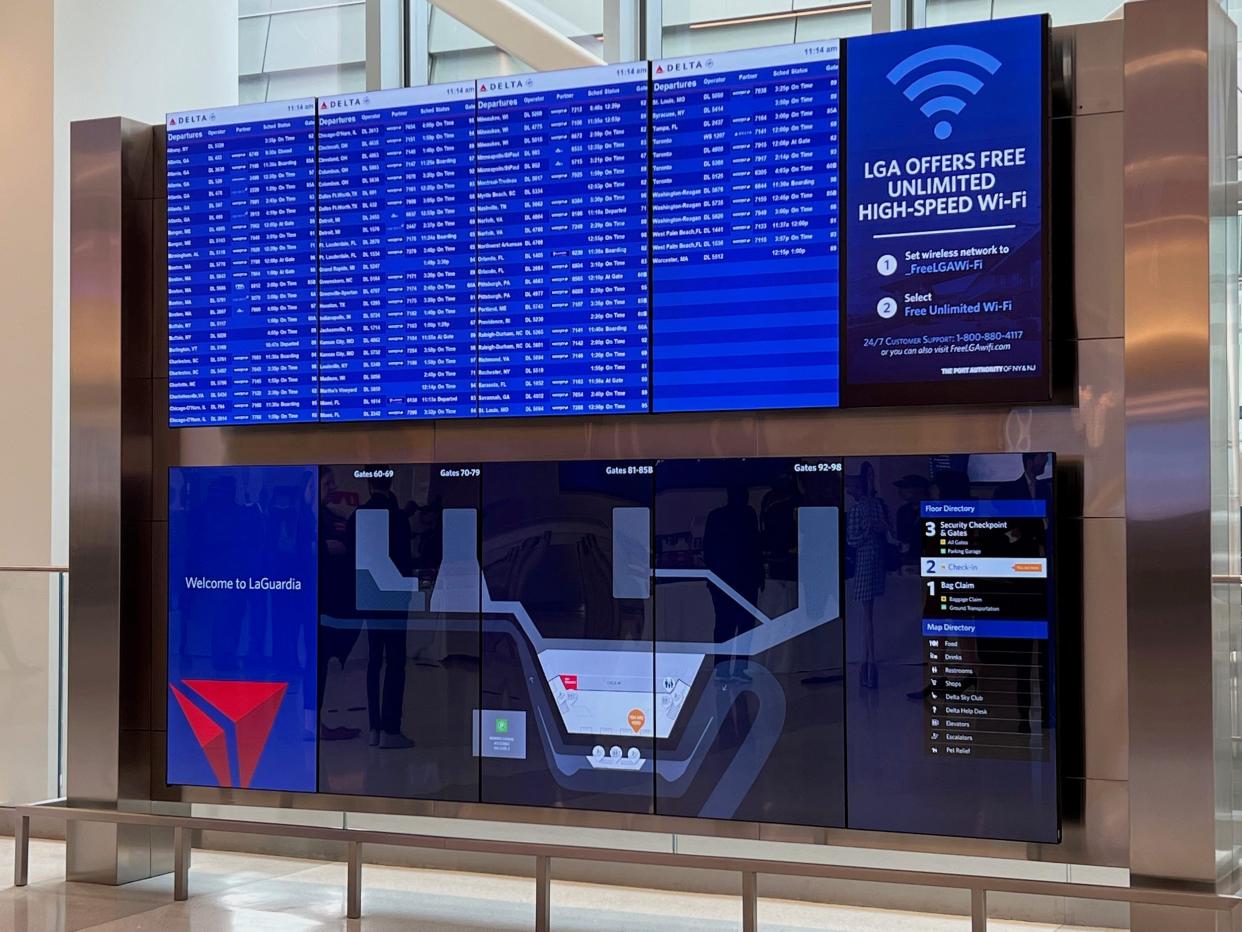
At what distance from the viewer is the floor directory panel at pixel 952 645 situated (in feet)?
14.8

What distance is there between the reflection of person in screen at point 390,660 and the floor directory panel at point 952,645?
172cm

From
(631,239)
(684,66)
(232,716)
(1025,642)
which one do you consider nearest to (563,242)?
(631,239)

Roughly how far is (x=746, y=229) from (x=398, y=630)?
1998mm

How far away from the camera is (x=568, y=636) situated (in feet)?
16.9

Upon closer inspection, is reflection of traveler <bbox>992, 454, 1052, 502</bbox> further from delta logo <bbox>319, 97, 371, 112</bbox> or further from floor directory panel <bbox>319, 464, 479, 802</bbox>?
delta logo <bbox>319, 97, 371, 112</bbox>

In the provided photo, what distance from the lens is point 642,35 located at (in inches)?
280

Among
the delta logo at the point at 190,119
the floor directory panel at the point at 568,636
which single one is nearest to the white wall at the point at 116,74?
the delta logo at the point at 190,119

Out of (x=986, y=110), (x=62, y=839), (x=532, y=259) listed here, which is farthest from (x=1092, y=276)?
(x=62, y=839)

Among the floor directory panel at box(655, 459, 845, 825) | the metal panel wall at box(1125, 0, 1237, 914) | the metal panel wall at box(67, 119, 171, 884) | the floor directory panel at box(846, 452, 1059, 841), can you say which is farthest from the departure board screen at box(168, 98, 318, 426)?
the metal panel wall at box(1125, 0, 1237, 914)

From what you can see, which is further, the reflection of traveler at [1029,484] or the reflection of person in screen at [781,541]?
the reflection of person in screen at [781,541]

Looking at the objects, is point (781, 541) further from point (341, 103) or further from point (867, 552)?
point (341, 103)

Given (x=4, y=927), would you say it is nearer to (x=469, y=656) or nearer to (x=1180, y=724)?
(x=469, y=656)

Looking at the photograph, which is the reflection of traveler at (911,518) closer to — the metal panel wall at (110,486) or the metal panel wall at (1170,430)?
the metal panel wall at (1170,430)

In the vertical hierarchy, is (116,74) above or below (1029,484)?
above
